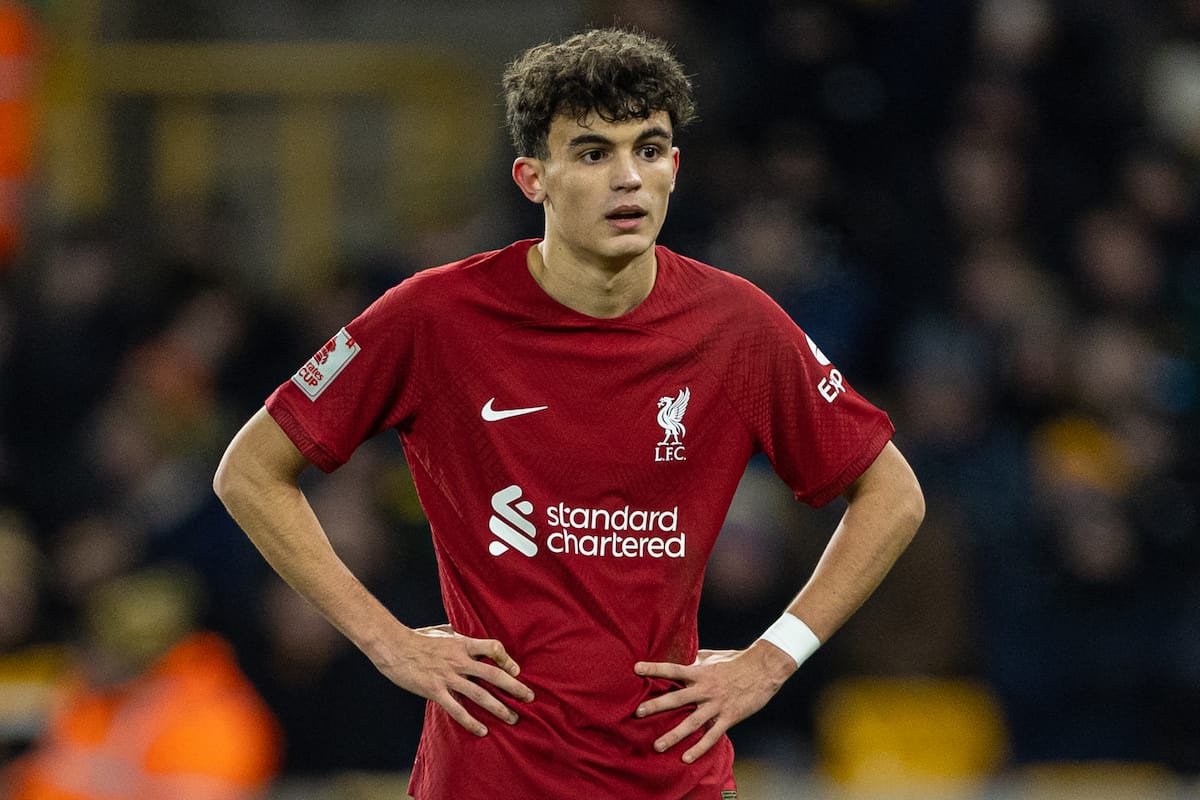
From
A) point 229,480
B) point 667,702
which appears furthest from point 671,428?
point 229,480

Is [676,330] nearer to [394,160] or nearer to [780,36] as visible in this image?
[780,36]

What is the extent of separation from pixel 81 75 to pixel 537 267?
7716 mm

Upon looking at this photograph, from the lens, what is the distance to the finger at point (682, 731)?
388 centimetres

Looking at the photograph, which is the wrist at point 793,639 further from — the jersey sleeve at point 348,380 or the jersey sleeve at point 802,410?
the jersey sleeve at point 348,380

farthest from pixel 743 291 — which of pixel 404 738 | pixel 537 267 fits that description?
pixel 404 738

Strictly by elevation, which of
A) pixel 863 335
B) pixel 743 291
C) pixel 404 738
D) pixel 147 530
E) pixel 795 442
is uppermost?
pixel 743 291

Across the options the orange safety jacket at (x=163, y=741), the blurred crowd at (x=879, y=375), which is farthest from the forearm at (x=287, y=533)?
the blurred crowd at (x=879, y=375)

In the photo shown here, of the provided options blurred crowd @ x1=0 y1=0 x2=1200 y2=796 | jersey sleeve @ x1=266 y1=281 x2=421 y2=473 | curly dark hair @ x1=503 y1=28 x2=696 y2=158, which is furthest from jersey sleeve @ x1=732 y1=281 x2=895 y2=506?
blurred crowd @ x1=0 y1=0 x2=1200 y2=796

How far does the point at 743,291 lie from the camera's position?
4.10 m

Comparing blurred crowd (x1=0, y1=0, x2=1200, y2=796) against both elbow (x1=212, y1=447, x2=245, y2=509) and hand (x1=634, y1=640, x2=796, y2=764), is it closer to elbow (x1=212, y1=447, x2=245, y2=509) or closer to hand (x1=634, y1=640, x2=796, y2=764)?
hand (x1=634, y1=640, x2=796, y2=764)

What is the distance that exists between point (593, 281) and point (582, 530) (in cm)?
53

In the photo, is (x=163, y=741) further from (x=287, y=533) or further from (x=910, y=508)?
(x=910, y=508)

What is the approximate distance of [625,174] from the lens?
12.6ft

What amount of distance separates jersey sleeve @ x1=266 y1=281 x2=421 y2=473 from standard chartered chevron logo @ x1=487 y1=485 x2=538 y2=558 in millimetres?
292
